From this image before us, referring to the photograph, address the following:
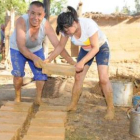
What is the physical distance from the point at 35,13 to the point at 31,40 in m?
0.42

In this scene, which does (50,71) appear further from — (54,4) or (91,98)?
(54,4)

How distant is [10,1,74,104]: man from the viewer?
3941mm

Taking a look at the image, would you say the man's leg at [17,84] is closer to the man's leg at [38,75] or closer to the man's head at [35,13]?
the man's leg at [38,75]

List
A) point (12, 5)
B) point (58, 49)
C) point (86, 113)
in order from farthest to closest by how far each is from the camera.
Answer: point (12, 5) < point (86, 113) < point (58, 49)

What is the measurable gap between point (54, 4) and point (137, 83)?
1140 inches

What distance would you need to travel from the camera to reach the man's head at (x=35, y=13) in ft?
12.8

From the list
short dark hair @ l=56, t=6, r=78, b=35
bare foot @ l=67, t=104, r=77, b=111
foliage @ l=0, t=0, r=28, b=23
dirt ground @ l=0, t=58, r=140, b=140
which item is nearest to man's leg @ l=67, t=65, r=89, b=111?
bare foot @ l=67, t=104, r=77, b=111

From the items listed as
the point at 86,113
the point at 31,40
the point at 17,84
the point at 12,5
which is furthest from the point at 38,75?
the point at 12,5

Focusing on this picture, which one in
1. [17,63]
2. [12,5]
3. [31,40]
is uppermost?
[12,5]

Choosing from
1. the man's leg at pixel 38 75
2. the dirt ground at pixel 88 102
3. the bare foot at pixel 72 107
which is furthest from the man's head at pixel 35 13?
the dirt ground at pixel 88 102

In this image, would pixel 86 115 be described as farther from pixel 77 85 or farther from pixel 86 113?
pixel 77 85

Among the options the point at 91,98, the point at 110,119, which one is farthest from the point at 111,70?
the point at 110,119

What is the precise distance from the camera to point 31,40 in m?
4.17

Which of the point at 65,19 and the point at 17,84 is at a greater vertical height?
the point at 65,19
